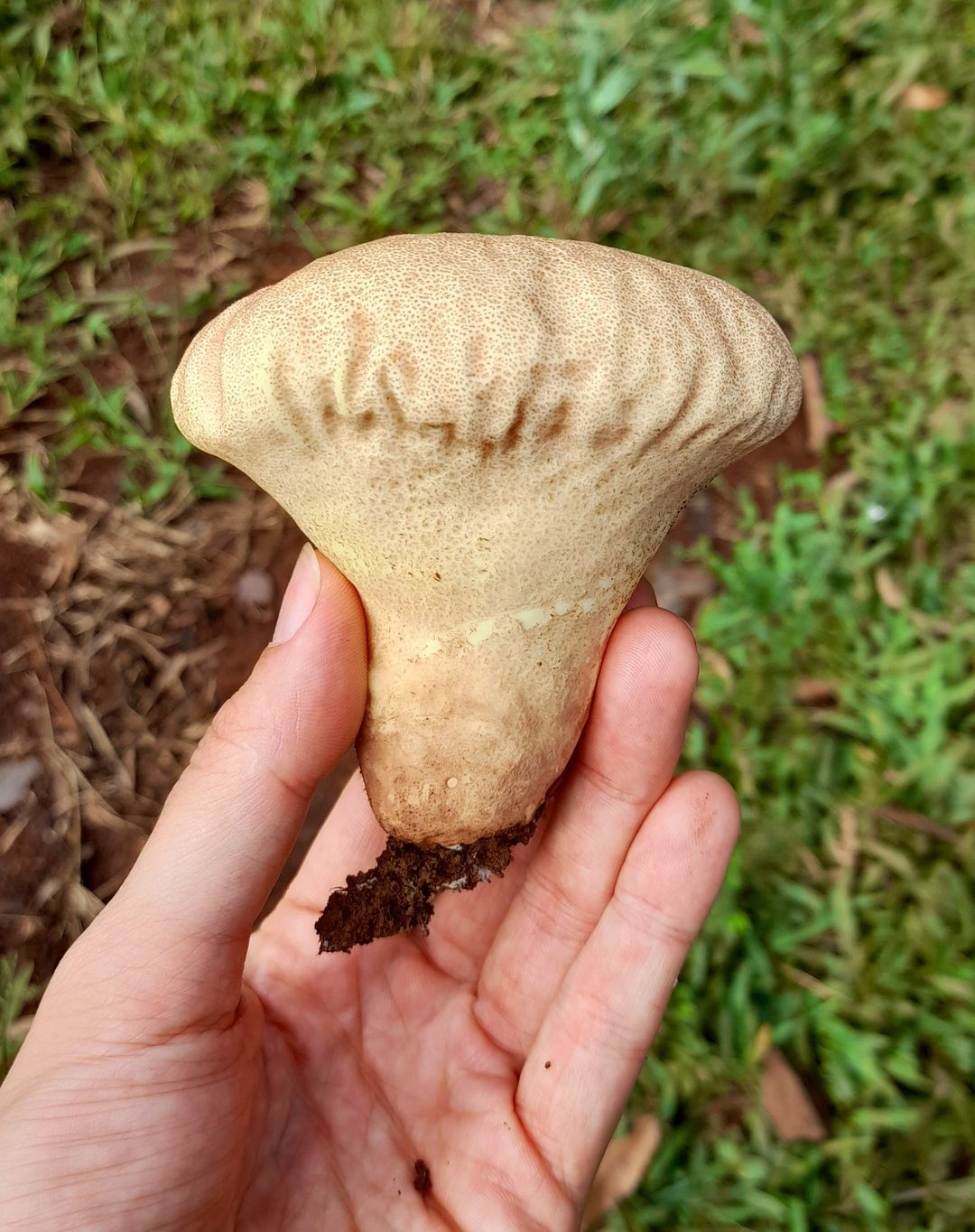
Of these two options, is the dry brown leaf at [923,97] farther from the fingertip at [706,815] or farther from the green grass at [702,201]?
the fingertip at [706,815]

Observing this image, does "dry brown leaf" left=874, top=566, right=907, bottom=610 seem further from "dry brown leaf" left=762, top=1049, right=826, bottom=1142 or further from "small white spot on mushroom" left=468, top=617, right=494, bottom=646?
"small white spot on mushroom" left=468, top=617, right=494, bottom=646

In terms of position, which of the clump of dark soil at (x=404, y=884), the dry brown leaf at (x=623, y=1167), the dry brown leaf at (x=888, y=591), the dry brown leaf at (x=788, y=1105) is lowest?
the dry brown leaf at (x=623, y=1167)

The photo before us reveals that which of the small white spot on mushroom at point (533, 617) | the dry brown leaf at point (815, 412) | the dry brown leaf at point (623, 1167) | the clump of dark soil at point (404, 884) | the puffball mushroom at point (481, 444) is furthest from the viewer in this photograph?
the dry brown leaf at point (815, 412)

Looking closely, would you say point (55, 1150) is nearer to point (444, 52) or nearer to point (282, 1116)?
point (282, 1116)

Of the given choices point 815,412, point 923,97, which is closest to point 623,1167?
point 815,412

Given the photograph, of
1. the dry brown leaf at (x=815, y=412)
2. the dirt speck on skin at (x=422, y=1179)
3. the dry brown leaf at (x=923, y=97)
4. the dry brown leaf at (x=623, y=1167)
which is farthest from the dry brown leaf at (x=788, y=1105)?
the dry brown leaf at (x=923, y=97)

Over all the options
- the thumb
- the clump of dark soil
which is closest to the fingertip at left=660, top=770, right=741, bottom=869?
the clump of dark soil
